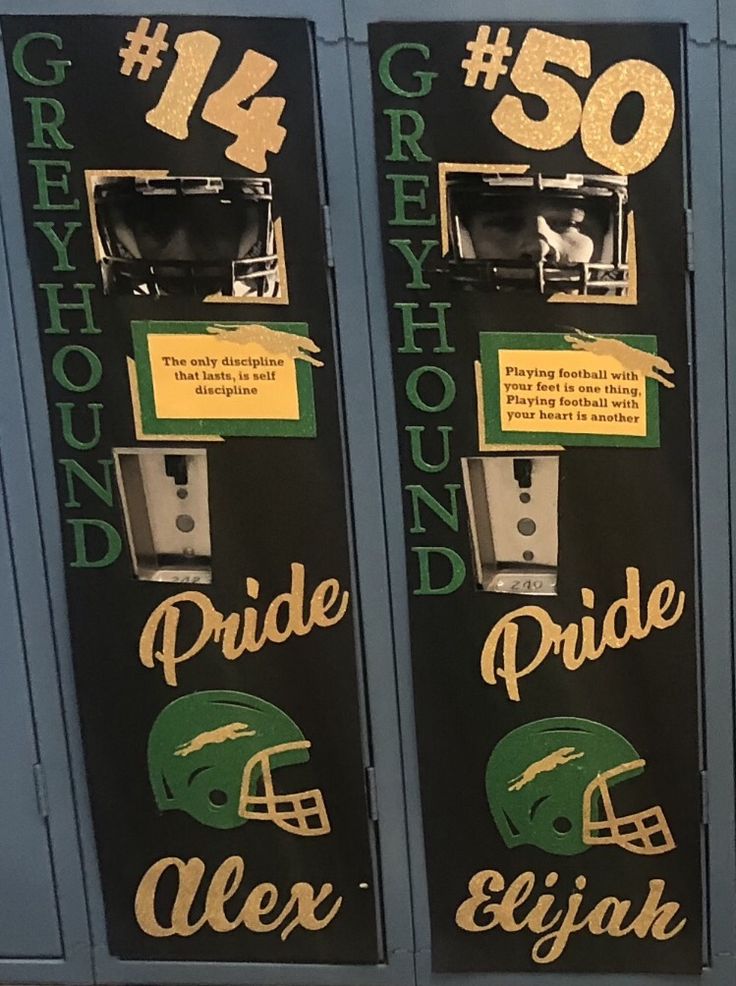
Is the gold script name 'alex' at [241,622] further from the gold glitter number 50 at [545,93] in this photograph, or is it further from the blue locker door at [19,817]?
the gold glitter number 50 at [545,93]

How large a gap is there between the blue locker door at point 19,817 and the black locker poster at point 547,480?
668 millimetres

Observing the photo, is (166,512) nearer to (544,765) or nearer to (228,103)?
(228,103)

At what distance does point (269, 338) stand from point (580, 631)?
0.68 metres

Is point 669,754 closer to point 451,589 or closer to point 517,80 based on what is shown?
point 451,589

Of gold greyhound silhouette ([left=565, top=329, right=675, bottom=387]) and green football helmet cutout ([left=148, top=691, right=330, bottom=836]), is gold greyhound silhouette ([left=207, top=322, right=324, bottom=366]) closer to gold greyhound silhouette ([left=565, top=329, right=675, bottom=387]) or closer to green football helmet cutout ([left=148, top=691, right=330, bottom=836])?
gold greyhound silhouette ([left=565, top=329, right=675, bottom=387])

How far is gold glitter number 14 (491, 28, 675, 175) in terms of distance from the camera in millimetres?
1620

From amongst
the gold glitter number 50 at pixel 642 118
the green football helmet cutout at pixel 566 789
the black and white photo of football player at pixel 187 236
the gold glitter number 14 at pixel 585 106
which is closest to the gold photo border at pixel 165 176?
the black and white photo of football player at pixel 187 236

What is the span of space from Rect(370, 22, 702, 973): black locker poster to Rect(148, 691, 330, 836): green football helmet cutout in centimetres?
22

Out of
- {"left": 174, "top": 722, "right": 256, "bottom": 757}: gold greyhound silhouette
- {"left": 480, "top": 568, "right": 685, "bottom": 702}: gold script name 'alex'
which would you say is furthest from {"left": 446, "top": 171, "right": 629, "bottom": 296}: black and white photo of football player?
{"left": 174, "top": 722, "right": 256, "bottom": 757}: gold greyhound silhouette

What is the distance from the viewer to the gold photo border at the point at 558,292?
166 centimetres

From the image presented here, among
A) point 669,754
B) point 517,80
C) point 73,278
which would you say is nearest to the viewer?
point 517,80

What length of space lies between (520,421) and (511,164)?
0.38 m

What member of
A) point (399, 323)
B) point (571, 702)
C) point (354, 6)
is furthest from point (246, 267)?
point (571, 702)

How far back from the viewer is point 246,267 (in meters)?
1.73
